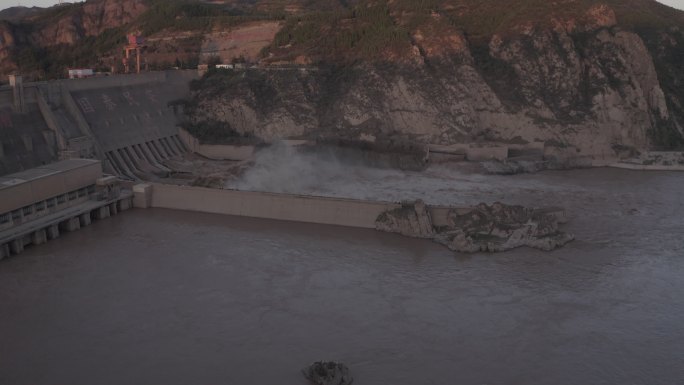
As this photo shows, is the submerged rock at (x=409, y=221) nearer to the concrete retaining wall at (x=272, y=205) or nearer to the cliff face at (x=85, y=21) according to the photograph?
the concrete retaining wall at (x=272, y=205)

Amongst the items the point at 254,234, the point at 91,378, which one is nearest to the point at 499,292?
the point at 254,234

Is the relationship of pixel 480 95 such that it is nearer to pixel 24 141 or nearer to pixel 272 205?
pixel 272 205

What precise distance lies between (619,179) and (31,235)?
3158cm

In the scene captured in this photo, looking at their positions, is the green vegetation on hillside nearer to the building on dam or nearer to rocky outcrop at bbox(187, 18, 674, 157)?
rocky outcrop at bbox(187, 18, 674, 157)

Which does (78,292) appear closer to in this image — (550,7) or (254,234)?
(254,234)

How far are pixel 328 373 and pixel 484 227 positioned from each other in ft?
42.3

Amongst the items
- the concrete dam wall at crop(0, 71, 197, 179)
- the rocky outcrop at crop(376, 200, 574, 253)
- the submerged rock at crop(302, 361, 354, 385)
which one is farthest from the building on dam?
the submerged rock at crop(302, 361, 354, 385)

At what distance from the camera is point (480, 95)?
44.4 meters

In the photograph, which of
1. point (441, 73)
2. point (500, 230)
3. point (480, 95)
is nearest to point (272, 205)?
point (500, 230)

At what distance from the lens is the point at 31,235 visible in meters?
26.4

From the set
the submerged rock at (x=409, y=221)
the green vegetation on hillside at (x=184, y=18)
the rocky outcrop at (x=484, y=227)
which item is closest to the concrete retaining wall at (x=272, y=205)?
the submerged rock at (x=409, y=221)

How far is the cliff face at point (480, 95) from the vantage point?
42688 mm

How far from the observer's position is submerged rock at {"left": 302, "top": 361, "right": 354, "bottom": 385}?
652 inches

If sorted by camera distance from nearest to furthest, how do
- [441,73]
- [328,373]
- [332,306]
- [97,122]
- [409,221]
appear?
[328,373] → [332,306] → [409,221] → [97,122] → [441,73]
